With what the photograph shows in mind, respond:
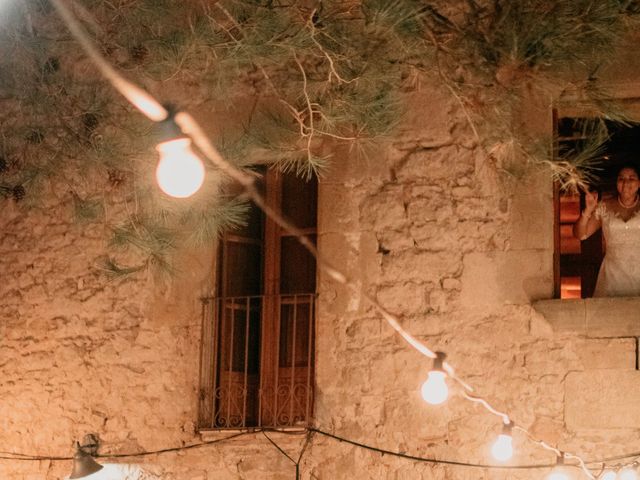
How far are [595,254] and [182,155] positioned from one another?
17.6 ft

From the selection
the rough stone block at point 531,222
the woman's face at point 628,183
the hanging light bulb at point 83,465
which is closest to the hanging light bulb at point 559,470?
the rough stone block at point 531,222

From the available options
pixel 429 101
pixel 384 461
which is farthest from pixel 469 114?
pixel 384 461

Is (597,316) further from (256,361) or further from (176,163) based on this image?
(176,163)

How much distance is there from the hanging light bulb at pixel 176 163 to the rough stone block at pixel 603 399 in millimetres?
2452

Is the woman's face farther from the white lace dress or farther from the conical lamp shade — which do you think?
the conical lamp shade

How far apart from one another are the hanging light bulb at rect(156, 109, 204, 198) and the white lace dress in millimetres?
2825

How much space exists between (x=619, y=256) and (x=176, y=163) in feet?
10.0

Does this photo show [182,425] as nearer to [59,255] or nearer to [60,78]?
[59,255]

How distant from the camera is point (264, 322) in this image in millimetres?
6609

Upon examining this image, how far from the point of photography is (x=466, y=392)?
600cm

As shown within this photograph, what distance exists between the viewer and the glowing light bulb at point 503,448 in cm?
559

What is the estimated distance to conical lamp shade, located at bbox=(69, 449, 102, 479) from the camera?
647cm

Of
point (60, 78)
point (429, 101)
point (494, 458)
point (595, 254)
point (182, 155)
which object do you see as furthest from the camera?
point (595, 254)

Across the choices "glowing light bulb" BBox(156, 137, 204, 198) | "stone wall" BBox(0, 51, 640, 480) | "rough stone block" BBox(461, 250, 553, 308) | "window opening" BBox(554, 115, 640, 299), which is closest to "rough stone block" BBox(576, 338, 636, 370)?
"stone wall" BBox(0, 51, 640, 480)
